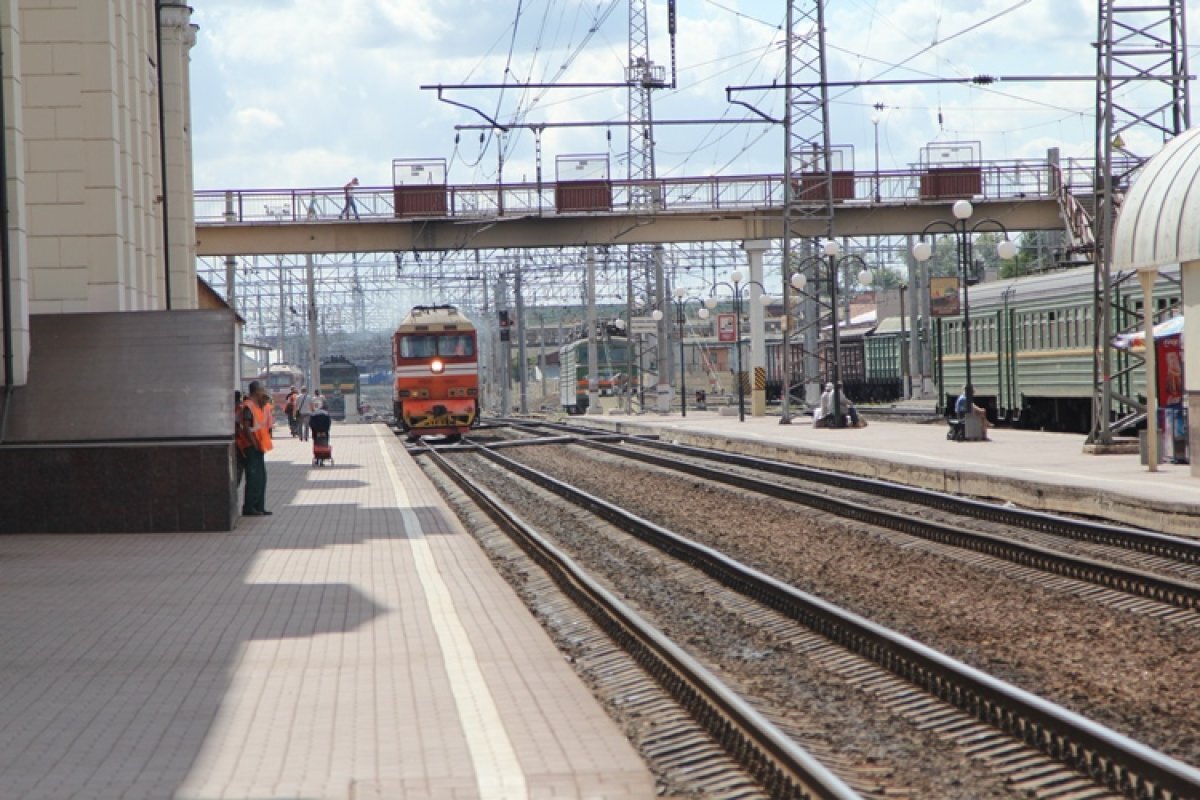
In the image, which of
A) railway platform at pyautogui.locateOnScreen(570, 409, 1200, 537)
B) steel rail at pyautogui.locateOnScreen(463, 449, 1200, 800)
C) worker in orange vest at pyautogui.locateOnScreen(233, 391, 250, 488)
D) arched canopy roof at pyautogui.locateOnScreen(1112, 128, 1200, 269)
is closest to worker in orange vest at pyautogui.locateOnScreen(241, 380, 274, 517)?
worker in orange vest at pyautogui.locateOnScreen(233, 391, 250, 488)

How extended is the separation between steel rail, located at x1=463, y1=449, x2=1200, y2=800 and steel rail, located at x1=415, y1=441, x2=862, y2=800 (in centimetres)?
111

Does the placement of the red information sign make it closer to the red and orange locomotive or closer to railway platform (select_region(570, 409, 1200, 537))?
railway platform (select_region(570, 409, 1200, 537))

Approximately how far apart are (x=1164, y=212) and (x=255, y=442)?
11.6 metres

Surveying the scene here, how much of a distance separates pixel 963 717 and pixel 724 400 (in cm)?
7568

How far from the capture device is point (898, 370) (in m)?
68.4

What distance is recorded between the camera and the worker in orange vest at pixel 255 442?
20.1 m

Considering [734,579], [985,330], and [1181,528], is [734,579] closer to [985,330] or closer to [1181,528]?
[1181,528]


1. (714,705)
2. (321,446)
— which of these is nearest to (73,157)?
(321,446)

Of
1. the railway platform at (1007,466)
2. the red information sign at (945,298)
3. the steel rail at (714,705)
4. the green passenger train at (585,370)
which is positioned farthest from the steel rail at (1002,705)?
the green passenger train at (585,370)

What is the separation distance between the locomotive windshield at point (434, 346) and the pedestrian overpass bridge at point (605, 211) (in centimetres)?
455

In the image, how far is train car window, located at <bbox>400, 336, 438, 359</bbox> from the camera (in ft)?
143

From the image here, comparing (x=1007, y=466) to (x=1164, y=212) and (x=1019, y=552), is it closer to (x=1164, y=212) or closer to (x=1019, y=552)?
(x=1164, y=212)

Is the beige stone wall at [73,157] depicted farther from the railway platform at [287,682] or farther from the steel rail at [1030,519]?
the steel rail at [1030,519]

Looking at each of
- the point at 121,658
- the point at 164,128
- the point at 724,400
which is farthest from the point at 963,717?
the point at 724,400
